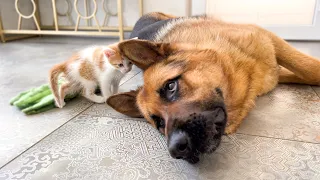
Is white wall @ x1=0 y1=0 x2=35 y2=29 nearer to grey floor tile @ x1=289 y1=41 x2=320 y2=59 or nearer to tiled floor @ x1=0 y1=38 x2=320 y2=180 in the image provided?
tiled floor @ x1=0 y1=38 x2=320 y2=180

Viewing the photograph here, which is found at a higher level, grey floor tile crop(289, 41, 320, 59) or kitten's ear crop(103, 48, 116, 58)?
kitten's ear crop(103, 48, 116, 58)

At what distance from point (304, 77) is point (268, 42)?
38 cm

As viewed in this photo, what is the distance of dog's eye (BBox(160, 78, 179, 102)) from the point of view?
4.04 feet

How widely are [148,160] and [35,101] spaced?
1072mm

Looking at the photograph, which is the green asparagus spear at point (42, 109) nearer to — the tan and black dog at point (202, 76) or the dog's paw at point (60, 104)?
the dog's paw at point (60, 104)

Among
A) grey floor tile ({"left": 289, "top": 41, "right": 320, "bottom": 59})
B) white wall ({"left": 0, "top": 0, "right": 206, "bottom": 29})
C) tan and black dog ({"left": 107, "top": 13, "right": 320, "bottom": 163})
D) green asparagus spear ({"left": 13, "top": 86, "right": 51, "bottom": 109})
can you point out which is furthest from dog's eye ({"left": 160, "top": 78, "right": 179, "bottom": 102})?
white wall ({"left": 0, "top": 0, "right": 206, "bottom": 29})

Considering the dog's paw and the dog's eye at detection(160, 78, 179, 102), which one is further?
the dog's paw

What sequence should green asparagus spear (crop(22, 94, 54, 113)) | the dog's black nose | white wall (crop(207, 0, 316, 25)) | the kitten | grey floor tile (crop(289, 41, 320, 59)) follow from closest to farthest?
the dog's black nose, green asparagus spear (crop(22, 94, 54, 113)), the kitten, grey floor tile (crop(289, 41, 320, 59)), white wall (crop(207, 0, 316, 25))

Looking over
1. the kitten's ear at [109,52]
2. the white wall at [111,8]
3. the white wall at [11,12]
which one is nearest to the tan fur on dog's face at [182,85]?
Result: the kitten's ear at [109,52]

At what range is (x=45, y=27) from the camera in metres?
5.52

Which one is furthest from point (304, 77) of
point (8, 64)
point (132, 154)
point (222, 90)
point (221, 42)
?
point (8, 64)

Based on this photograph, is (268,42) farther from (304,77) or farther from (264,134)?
(264,134)

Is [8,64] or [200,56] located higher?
[200,56]

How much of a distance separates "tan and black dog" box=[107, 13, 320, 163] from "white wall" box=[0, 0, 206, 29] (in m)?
2.58
